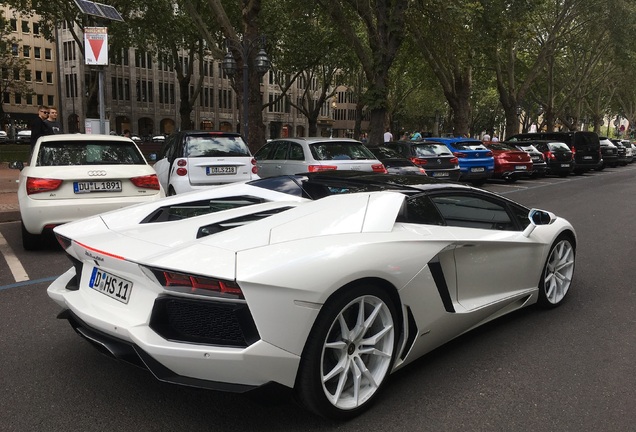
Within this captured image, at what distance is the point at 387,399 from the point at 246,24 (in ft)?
49.1

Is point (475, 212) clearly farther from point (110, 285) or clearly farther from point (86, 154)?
point (86, 154)

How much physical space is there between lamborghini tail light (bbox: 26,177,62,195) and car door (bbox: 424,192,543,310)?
186 inches

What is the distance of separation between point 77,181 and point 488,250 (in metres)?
5.05

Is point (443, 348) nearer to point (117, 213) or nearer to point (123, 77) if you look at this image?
point (117, 213)

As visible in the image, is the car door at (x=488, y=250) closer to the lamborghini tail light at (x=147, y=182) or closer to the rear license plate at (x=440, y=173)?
the lamborghini tail light at (x=147, y=182)

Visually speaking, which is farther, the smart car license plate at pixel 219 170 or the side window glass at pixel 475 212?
the smart car license plate at pixel 219 170

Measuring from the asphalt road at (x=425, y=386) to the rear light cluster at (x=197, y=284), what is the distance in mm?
586

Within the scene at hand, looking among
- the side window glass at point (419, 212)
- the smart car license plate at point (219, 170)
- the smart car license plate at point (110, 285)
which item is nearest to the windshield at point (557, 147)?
the smart car license plate at point (219, 170)

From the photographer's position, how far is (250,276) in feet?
8.08

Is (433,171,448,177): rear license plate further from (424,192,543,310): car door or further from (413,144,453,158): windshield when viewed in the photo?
(424,192,543,310): car door

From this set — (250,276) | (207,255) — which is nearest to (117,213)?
(207,255)

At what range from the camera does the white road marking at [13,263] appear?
5.61m

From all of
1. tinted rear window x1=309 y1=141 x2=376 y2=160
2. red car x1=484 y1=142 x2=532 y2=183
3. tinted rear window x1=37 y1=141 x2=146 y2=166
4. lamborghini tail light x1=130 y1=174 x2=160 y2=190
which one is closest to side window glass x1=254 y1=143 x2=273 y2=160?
tinted rear window x1=309 y1=141 x2=376 y2=160

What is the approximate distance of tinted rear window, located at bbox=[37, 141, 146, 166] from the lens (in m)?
6.80
